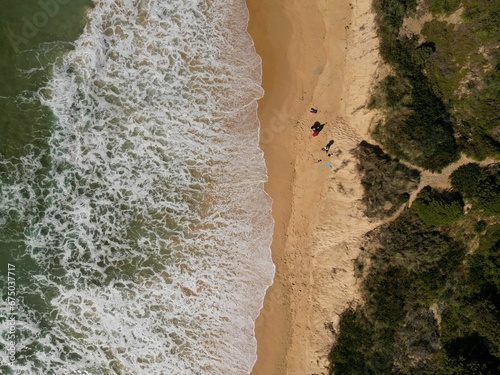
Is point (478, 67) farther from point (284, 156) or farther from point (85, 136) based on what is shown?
point (85, 136)

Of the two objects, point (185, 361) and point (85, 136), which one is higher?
point (85, 136)

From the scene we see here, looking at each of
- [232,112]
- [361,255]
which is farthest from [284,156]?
[361,255]

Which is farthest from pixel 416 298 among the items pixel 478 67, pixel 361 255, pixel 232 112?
pixel 232 112

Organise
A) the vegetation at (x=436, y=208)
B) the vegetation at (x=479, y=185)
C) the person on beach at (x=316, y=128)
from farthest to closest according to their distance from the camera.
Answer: the person on beach at (x=316, y=128)
the vegetation at (x=479, y=185)
the vegetation at (x=436, y=208)

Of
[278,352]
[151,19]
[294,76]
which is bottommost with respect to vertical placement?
[278,352]

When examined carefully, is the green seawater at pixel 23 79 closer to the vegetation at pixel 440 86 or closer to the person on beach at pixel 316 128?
the person on beach at pixel 316 128

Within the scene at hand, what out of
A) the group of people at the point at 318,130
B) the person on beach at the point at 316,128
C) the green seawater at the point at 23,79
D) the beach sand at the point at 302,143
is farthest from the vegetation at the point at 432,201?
the green seawater at the point at 23,79

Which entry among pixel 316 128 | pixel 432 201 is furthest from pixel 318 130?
pixel 432 201

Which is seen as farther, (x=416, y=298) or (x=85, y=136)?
(x=85, y=136)

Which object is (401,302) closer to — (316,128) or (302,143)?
(302,143)
